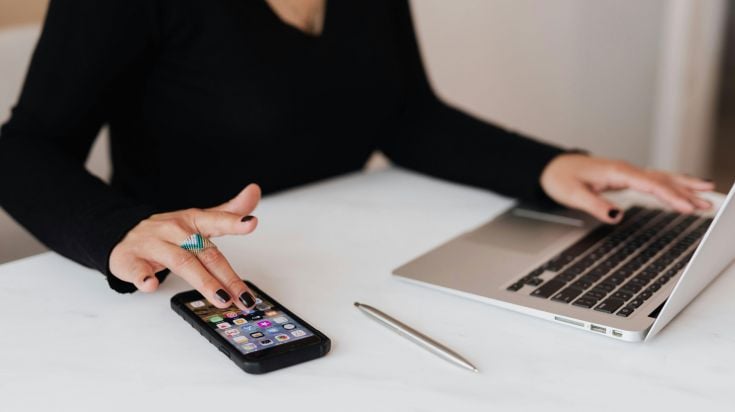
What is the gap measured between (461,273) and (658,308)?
19 cm

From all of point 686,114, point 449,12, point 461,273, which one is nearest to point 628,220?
point 461,273

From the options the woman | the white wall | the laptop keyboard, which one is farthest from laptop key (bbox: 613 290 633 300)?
the white wall

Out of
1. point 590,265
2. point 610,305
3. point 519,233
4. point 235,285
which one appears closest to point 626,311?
point 610,305

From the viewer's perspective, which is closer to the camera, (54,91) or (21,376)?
(21,376)

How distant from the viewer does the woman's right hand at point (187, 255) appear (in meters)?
0.77

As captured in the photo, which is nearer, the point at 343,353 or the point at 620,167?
the point at 343,353

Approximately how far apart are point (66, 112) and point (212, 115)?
0.65 ft

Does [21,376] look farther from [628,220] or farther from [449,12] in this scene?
[449,12]

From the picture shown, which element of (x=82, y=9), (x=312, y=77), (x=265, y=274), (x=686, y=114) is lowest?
(x=686, y=114)

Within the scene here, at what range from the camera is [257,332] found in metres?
0.74

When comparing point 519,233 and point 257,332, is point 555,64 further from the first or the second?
point 257,332

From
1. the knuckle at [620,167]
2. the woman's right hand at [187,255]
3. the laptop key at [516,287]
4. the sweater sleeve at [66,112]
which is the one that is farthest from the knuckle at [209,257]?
the knuckle at [620,167]

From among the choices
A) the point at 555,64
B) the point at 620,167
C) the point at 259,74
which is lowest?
the point at 555,64

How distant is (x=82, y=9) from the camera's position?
3.24ft
